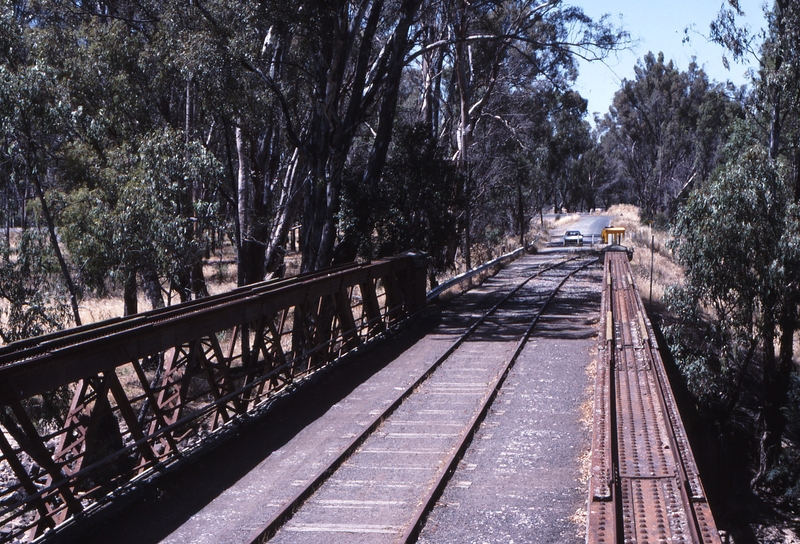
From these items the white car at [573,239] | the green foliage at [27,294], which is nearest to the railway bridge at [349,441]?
the green foliage at [27,294]

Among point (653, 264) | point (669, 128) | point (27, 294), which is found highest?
point (669, 128)

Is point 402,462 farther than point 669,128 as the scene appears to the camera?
No

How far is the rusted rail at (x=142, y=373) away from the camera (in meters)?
6.12

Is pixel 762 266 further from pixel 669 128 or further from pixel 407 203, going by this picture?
pixel 669 128

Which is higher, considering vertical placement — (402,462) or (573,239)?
(573,239)

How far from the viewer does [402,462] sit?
783 cm

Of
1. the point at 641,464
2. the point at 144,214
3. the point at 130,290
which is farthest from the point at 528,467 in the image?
the point at 130,290

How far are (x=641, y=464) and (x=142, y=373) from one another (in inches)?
184

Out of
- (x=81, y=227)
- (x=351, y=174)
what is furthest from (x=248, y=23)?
(x=81, y=227)

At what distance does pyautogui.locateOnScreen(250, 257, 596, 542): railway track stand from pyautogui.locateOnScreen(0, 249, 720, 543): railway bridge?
0.08ft

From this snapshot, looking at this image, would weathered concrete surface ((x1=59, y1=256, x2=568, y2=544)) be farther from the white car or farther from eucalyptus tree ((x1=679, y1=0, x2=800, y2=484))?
the white car

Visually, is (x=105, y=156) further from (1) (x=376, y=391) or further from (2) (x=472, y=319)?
(1) (x=376, y=391)

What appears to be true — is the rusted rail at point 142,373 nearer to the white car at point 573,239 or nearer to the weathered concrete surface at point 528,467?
the weathered concrete surface at point 528,467

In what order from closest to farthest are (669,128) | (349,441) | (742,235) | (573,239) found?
(349,441) < (742,235) < (573,239) < (669,128)
